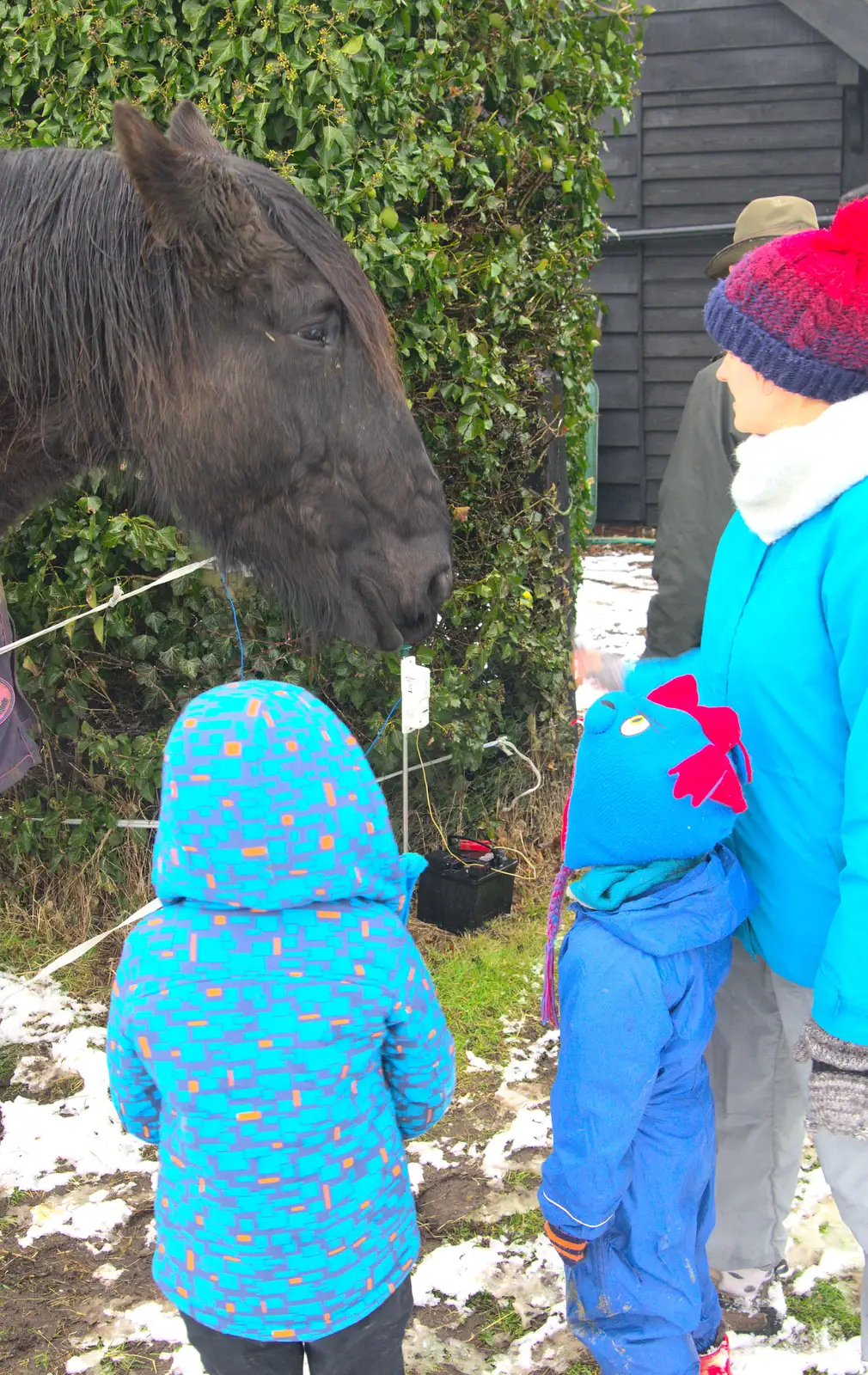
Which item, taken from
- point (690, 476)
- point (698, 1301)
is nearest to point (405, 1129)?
point (698, 1301)

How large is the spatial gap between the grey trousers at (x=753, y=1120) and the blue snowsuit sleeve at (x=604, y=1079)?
447mm

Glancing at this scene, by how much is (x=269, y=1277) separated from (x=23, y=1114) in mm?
1806

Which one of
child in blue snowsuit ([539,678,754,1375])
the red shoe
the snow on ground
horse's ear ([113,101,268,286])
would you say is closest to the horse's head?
horse's ear ([113,101,268,286])

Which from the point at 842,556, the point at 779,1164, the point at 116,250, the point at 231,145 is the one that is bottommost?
the point at 779,1164

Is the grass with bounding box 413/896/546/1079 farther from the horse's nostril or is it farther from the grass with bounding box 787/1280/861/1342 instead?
the horse's nostril

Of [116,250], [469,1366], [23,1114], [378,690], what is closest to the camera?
[469,1366]

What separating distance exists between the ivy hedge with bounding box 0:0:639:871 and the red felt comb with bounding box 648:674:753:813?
1.58 m

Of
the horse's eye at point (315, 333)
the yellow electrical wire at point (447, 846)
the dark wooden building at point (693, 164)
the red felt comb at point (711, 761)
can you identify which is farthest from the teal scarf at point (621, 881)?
the dark wooden building at point (693, 164)

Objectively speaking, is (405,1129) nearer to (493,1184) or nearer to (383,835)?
(383,835)

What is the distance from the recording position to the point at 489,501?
4.14 m

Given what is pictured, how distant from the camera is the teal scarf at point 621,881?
5.59ft

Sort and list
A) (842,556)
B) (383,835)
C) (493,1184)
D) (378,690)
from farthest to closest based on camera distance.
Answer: (378,690), (493,1184), (842,556), (383,835)

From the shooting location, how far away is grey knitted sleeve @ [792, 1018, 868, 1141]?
155 centimetres

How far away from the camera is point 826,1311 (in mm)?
2158
